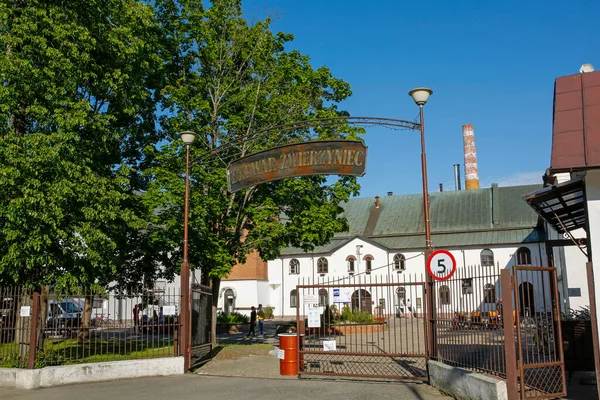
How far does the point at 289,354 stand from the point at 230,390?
238 centimetres

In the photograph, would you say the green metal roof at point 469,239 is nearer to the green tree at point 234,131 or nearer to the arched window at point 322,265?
the arched window at point 322,265

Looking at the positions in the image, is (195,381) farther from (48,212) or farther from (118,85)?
(118,85)

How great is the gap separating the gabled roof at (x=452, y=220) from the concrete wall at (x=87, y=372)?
36.3 m

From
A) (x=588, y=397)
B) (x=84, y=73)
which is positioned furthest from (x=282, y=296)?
(x=588, y=397)

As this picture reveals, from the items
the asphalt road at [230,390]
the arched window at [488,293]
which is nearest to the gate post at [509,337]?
the arched window at [488,293]

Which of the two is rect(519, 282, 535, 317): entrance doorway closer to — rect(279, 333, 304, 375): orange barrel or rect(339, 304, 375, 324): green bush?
rect(279, 333, 304, 375): orange barrel

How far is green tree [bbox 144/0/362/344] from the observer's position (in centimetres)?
1872

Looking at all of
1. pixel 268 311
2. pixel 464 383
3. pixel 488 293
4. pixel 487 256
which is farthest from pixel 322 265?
pixel 488 293

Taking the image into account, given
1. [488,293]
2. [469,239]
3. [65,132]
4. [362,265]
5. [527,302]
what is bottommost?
[527,302]

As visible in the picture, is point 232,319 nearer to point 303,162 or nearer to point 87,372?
point 87,372

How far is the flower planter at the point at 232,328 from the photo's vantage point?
30.9 m

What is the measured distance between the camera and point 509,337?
863cm

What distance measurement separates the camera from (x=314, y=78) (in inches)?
841

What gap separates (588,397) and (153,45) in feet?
54.2
